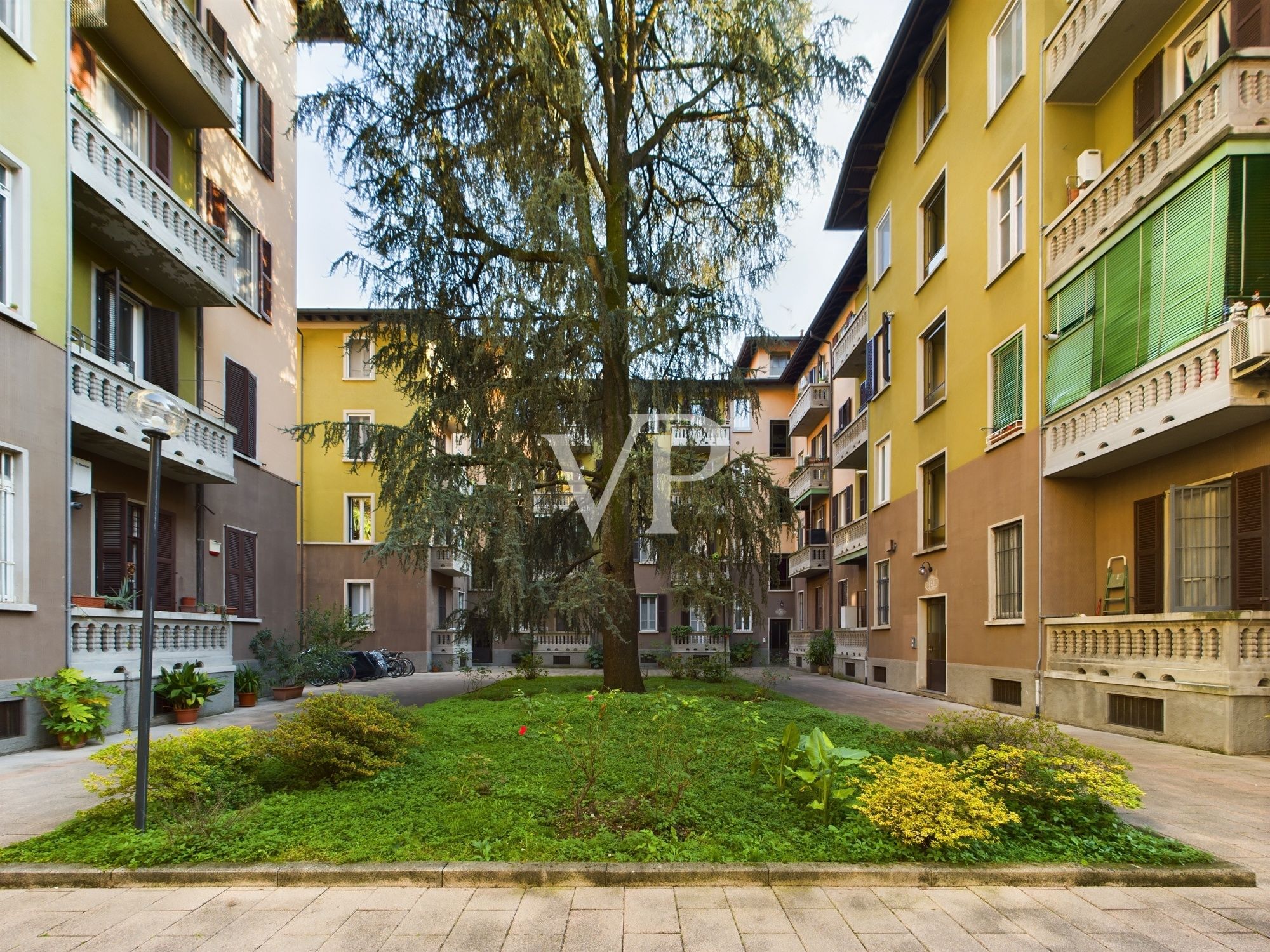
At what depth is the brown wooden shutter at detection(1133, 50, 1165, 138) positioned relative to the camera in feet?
36.8

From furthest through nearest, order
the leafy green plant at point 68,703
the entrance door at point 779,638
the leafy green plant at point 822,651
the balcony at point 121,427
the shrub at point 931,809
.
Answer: the entrance door at point 779,638, the leafy green plant at point 822,651, the balcony at point 121,427, the leafy green plant at point 68,703, the shrub at point 931,809

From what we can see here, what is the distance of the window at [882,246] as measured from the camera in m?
21.1

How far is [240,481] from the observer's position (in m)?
16.3

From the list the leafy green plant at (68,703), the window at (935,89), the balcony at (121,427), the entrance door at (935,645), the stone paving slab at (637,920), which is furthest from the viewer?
the window at (935,89)

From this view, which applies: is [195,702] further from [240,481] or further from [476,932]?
[476,932]

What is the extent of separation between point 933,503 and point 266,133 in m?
17.3

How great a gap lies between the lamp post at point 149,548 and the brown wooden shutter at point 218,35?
12.6m

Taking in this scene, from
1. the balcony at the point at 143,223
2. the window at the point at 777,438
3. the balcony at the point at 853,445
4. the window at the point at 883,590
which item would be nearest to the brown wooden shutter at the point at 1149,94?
the balcony at the point at 853,445

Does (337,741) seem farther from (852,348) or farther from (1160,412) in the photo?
(852,348)

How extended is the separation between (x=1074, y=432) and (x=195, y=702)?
1438 centimetres

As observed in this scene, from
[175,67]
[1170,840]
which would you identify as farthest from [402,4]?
[1170,840]

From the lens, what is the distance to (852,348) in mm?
24297

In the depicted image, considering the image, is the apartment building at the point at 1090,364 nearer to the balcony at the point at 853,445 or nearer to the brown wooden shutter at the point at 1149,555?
the brown wooden shutter at the point at 1149,555

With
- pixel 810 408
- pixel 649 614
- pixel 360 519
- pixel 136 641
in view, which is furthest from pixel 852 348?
pixel 136 641
